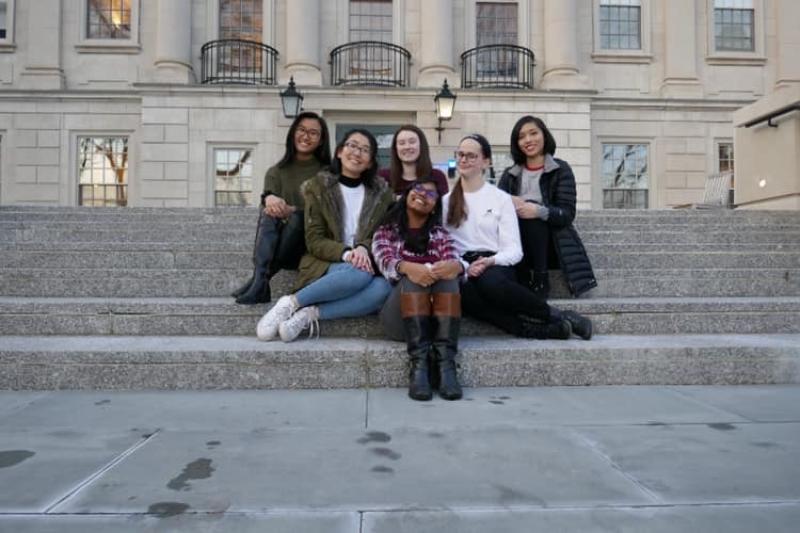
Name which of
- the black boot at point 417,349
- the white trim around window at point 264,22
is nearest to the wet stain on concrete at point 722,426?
the black boot at point 417,349

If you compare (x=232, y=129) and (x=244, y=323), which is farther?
(x=232, y=129)

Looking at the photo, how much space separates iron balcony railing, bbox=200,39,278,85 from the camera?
15766 mm

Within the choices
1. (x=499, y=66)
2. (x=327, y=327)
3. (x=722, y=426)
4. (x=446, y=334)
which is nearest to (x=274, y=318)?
(x=327, y=327)

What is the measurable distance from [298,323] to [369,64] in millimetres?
13569

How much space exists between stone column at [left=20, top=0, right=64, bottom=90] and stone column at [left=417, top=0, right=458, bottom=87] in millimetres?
10467

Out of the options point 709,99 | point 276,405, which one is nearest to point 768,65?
point 709,99

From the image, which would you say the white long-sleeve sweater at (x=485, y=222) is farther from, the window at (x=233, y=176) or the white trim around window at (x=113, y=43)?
the white trim around window at (x=113, y=43)

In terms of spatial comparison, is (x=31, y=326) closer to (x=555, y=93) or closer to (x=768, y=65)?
(x=555, y=93)

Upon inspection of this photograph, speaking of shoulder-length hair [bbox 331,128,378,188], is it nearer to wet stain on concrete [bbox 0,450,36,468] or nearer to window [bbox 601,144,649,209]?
wet stain on concrete [bbox 0,450,36,468]

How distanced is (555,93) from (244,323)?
13414 mm

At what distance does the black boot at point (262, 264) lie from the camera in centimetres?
430

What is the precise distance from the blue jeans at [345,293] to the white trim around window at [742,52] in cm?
1729

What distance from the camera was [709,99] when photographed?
16.5 metres

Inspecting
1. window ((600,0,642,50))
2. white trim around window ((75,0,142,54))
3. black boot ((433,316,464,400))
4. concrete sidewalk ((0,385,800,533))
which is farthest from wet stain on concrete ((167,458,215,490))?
window ((600,0,642,50))
